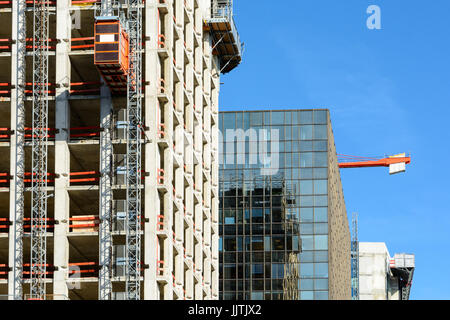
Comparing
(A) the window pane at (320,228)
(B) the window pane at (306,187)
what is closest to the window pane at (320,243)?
(A) the window pane at (320,228)

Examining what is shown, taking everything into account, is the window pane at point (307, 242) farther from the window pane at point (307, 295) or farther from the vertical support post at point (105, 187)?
the vertical support post at point (105, 187)

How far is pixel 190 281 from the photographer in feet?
301

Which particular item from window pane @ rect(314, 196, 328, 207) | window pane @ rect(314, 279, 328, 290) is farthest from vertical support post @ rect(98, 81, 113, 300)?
window pane @ rect(314, 196, 328, 207)

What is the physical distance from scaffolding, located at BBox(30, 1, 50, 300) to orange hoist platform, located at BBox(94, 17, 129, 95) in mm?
5849

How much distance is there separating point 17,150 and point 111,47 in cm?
1138

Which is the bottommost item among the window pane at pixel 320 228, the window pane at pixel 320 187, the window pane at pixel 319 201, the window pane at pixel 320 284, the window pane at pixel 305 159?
the window pane at pixel 320 284

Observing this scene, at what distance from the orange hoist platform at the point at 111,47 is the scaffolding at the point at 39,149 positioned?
5849 millimetres

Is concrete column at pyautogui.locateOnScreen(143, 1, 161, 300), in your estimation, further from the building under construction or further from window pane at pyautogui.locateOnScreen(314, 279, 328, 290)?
window pane at pyautogui.locateOnScreen(314, 279, 328, 290)

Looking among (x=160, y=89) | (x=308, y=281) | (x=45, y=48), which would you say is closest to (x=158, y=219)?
(x=160, y=89)

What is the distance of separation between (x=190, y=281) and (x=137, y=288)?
53.2ft

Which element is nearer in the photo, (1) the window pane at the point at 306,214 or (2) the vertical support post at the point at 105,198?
(2) the vertical support post at the point at 105,198

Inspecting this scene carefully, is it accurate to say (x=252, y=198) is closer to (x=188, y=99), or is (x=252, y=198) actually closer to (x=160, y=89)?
(x=188, y=99)

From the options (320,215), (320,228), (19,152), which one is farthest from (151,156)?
(320,215)

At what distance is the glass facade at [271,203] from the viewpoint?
545 ft
